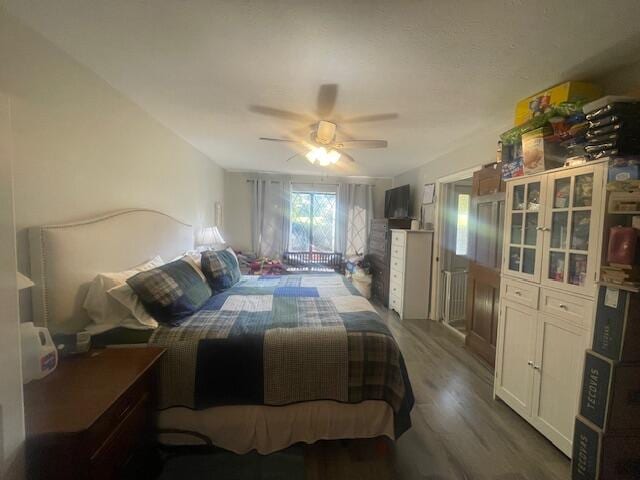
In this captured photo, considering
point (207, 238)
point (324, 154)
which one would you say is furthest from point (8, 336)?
point (207, 238)

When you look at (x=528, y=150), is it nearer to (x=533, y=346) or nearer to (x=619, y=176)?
(x=619, y=176)

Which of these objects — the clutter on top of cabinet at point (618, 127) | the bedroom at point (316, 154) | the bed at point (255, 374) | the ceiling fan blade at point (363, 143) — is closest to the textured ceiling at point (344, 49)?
the bedroom at point (316, 154)

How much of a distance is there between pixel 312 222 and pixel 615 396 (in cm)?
448

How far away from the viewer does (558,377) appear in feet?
5.38

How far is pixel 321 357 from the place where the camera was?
158 centimetres

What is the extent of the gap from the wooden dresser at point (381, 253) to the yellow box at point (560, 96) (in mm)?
2505

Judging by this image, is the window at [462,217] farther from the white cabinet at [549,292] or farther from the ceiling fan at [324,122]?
the ceiling fan at [324,122]

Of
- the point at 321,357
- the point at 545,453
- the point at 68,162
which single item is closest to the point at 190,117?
the point at 68,162

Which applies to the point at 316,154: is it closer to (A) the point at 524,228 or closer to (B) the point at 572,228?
(A) the point at 524,228

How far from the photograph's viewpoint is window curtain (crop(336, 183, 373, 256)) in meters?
5.29

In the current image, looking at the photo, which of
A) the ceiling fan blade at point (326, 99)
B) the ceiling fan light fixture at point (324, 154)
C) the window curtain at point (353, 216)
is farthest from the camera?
the window curtain at point (353, 216)

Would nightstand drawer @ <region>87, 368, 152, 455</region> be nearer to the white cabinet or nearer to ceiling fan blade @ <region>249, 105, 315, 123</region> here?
ceiling fan blade @ <region>249, 105, 315, 123</region>

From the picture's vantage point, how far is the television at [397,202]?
445 centimetres

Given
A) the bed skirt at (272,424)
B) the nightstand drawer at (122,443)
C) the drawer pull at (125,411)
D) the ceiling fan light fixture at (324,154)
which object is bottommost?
the bed skirt at (272,424)
